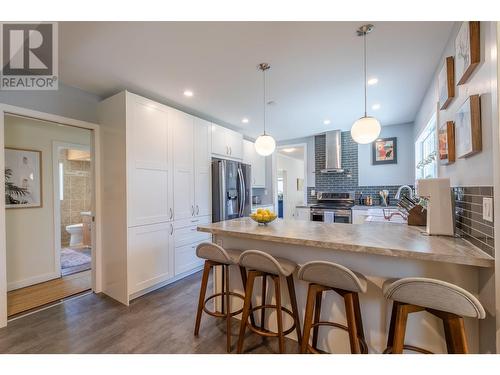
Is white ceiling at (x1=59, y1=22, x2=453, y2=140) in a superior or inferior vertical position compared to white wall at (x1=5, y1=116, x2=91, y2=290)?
superior

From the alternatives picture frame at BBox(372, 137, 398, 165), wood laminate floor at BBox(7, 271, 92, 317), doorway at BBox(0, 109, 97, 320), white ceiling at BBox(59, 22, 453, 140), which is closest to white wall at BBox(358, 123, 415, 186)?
picture frame at BBox(372, 137, 398, 165)

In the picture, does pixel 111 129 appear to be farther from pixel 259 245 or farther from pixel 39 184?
pixel 259 245

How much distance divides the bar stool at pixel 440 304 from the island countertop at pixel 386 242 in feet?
0.62

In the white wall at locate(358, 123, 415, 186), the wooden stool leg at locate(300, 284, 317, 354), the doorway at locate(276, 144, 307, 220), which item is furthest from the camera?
the doorway at locate(276, 144, 307, 220)

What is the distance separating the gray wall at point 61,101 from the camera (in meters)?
2.22

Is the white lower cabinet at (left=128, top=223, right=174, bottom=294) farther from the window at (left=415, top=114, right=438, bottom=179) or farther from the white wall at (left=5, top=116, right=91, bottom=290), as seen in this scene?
the window at (left=415, top=114, right=438, bottom=179)

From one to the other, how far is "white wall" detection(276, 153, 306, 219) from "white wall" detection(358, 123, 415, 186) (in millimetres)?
3599

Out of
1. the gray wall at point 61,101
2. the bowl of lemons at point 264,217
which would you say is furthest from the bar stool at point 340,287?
the gray wall at point 61,101

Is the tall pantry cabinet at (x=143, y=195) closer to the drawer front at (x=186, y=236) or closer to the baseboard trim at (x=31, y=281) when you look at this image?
the drawer front at (x=186, y=236)

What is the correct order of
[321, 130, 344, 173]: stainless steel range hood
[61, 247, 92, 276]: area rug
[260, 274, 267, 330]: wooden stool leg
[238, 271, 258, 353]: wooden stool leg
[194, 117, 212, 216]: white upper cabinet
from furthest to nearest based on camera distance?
[321, 130, 344, 173]: stainless steel range hood < [61, 247, 92, 276]: area rug < [194, 117, 212, 216]: white upper cabinet < [260, 274, 267, 330]: wooden stool leg < [238, 271, 258, 353]: wooden stool leg

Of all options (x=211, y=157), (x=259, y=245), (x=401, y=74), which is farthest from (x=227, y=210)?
(x=401, y=74)

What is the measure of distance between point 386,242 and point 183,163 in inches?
103

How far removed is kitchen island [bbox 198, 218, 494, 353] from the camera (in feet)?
4.00
